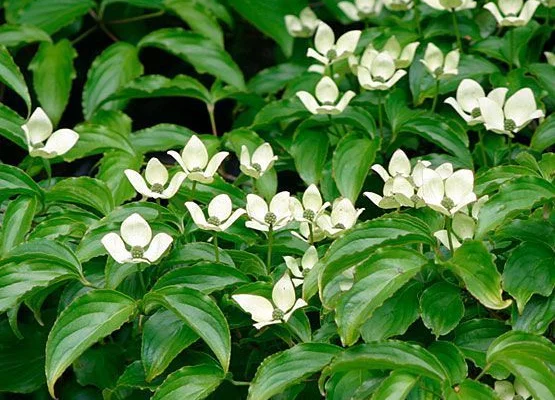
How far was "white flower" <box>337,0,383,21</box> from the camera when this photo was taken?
2475 millimetres

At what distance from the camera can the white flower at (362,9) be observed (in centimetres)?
247

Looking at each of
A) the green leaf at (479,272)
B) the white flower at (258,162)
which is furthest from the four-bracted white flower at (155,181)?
the green leaf at (479,272)

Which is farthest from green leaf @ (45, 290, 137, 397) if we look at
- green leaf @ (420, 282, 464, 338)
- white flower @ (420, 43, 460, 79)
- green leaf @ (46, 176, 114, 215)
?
white flower @ (420, 43, 460, 79)

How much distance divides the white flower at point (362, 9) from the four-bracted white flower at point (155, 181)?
3.06ft

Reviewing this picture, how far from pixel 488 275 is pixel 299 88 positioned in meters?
1.00

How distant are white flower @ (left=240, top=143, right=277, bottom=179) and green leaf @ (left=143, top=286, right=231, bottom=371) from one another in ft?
1.12

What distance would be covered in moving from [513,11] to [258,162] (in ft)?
2.36

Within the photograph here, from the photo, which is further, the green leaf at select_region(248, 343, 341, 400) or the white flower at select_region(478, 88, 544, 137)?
the white flower at select_region(478, 88, 544, 137)

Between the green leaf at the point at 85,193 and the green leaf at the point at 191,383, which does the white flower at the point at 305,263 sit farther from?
the green leaf at the point at 85,193

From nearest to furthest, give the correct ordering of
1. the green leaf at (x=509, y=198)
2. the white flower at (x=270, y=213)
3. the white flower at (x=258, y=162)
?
the green leaf at (x=509, y=198) < the white flower at (x=270, y=213) < the white flower at (x=258, y=162)

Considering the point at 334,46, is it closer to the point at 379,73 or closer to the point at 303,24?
the point at 379,73

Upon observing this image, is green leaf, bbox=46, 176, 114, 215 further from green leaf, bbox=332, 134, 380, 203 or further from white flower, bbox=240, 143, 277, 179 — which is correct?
green leaf, bbox=332, 134, 380, 203

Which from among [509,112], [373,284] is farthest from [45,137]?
[509,112]

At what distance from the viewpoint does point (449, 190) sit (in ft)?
5.03
